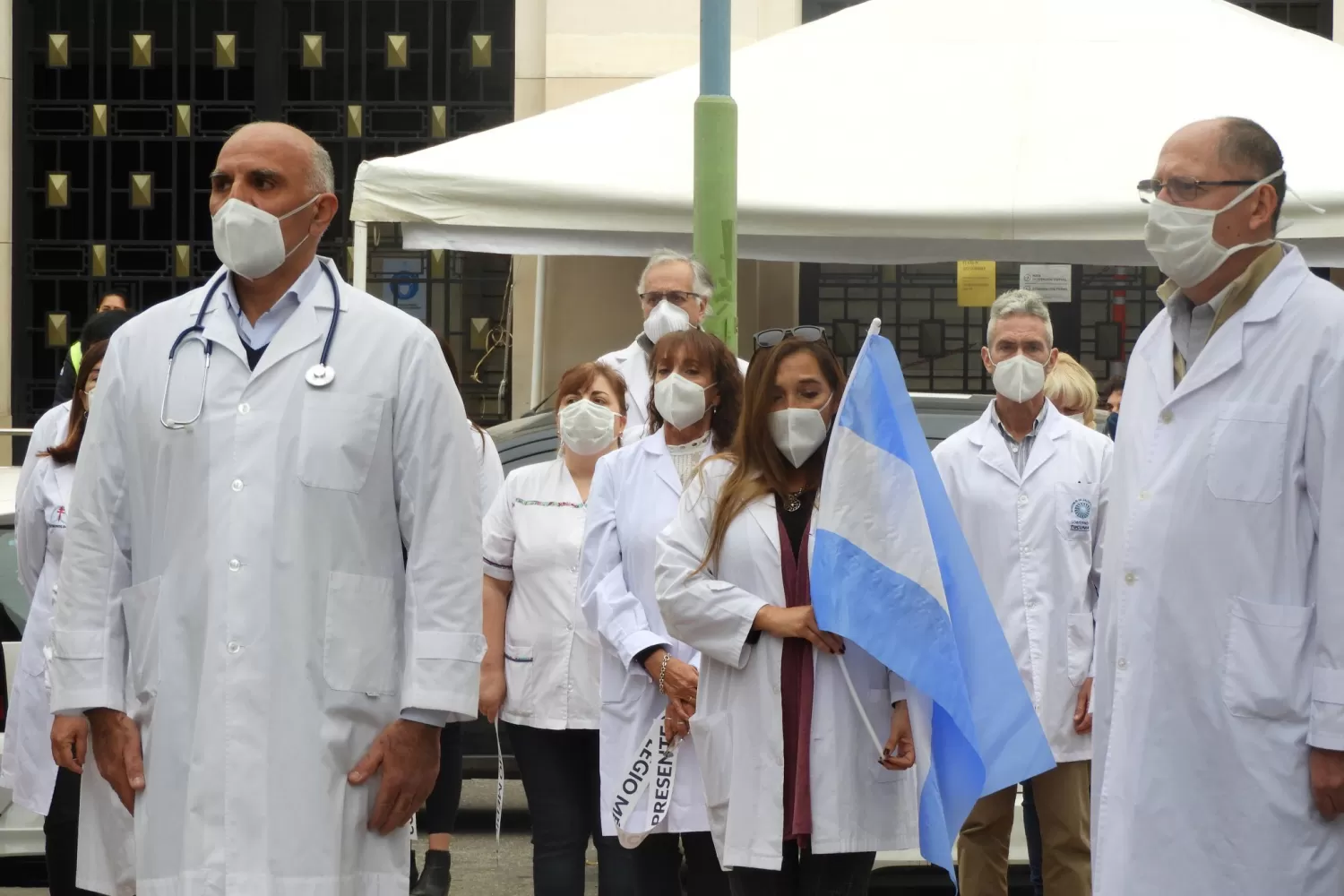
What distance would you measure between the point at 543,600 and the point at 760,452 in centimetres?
155

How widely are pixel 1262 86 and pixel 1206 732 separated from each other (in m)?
7.81

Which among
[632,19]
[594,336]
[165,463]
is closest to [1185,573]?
[165,463]

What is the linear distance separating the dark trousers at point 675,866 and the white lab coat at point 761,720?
0.50 m

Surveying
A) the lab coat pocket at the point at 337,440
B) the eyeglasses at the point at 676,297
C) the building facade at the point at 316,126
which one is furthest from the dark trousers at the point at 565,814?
A: the building facade at the point at 316,126

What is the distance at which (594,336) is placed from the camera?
48.1 feet

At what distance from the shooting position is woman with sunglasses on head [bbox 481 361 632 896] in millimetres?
6062

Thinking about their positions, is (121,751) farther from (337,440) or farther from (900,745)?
(900,745)

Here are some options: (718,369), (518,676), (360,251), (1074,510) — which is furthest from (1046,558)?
(360,251)

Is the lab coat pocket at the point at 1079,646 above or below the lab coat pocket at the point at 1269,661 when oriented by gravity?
below

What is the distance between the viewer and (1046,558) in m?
6.44

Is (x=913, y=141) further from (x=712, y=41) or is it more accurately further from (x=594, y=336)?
(x=594, y=336)

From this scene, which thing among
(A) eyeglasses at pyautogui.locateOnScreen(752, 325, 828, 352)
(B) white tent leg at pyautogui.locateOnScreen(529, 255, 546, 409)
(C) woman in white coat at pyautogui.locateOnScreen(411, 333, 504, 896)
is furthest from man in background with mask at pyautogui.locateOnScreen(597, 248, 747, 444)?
(B) white tent leg at pyautogui.locateOnScreen(529, 255, 546, 409)

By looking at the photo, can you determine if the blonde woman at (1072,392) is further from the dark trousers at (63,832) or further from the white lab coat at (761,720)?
the dark trousers at (63,832)

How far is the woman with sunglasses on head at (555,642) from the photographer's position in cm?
606
